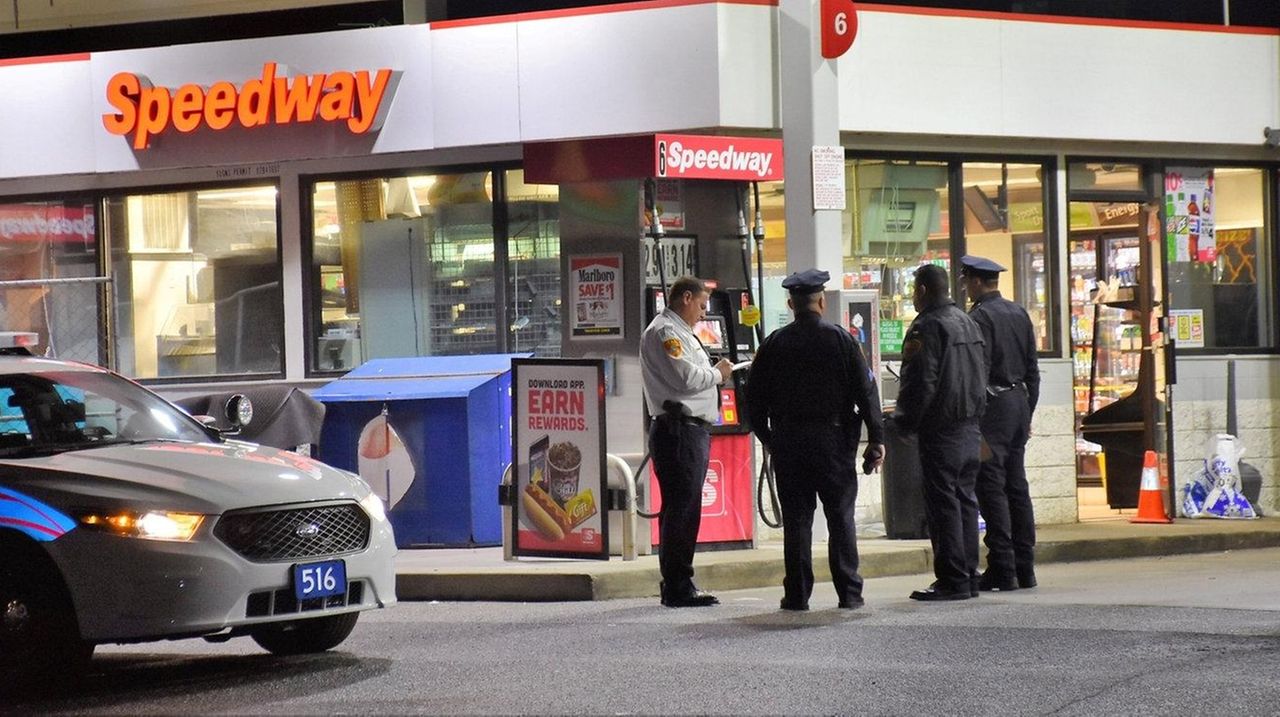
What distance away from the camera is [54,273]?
17250mm

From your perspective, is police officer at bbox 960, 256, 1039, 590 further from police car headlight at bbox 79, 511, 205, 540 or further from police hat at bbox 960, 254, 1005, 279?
police car headlight at bbox 79, 511, 205, 540

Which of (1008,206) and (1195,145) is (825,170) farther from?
(1195,145)

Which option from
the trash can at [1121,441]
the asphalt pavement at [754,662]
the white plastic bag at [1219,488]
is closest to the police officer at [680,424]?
the asphalt pavement at [754,662]

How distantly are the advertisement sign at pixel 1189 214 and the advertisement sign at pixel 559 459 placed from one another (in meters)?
6.97

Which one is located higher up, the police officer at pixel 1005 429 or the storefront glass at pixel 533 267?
the storefront glass at pixel 533 267

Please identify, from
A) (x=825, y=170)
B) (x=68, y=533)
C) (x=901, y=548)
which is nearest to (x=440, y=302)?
(x=825, y=170)

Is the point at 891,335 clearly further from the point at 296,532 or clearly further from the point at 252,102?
the point at 296,532

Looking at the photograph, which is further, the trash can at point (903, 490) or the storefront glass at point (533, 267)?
the storefront glass at point (533, 267)

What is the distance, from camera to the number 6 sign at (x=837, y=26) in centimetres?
1426

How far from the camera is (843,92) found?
49.4 ft

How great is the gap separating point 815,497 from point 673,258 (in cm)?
380

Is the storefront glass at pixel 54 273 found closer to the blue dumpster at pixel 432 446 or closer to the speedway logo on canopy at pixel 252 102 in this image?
the speedway logo on canopy at pixel 252 102

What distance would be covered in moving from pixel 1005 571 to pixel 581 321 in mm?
4369

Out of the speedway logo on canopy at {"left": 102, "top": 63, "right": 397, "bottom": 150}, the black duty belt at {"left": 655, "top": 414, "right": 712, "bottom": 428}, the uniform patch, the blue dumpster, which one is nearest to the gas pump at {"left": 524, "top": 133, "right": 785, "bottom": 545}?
the blue dumpster
